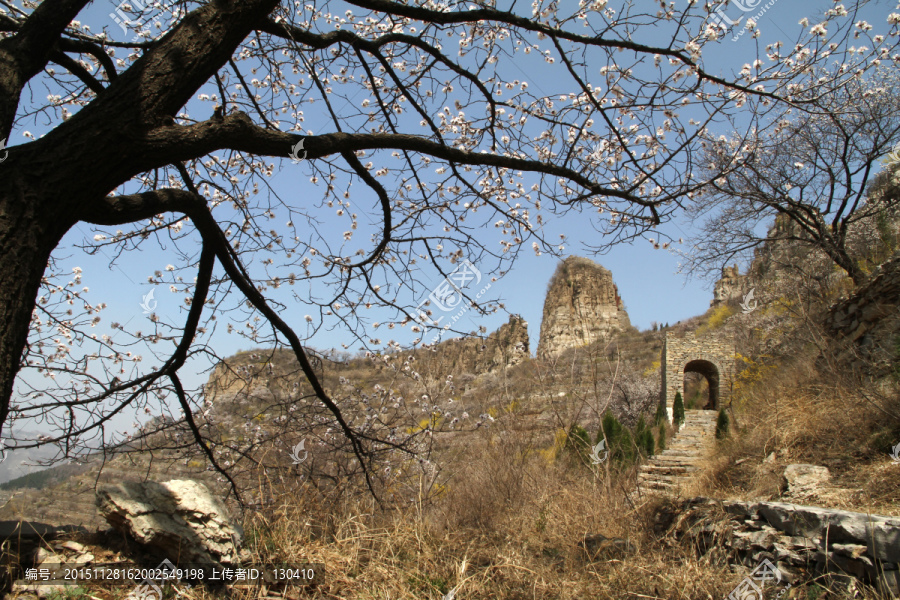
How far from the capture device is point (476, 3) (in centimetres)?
347

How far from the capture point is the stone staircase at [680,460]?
7.26 metres

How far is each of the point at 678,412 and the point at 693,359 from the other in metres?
3.64

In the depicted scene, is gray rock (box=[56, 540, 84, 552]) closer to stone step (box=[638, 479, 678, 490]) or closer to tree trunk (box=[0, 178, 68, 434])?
tree trunk (box=[0, 178, 68, 434])

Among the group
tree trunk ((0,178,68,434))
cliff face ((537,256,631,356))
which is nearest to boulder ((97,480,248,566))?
tree trunk ((0,178,68,434))

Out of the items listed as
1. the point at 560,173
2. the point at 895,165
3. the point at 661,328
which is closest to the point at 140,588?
the point at 560,173

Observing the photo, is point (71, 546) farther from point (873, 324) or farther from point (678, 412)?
point (678, 412)

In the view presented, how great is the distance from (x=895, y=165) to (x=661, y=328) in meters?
37.6

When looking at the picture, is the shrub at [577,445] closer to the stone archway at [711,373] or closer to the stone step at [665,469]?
the stone step at [665,469]

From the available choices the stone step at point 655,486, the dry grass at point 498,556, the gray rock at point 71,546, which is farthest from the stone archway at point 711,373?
the gray rock at point 71,546

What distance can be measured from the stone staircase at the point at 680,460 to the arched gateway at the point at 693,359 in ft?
7.29

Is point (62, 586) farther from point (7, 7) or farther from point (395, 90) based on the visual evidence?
point (395, 90)

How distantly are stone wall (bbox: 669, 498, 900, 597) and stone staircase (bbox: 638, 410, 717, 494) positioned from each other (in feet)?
4.45

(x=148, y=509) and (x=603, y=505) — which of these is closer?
(x=148, y=509)

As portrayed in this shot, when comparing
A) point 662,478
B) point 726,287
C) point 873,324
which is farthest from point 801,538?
point 726,287
